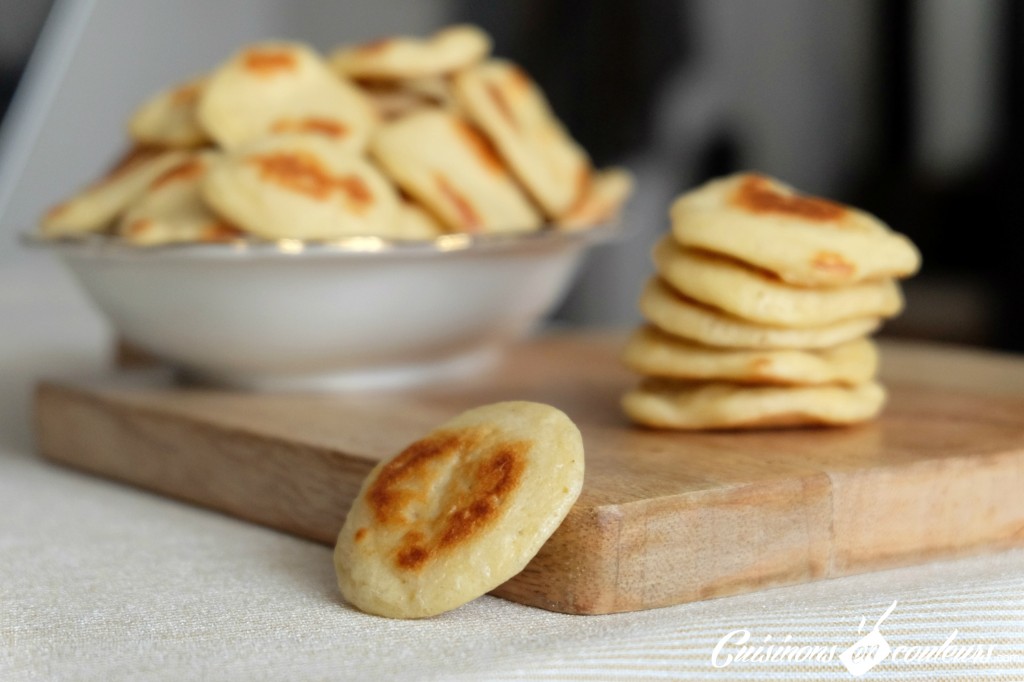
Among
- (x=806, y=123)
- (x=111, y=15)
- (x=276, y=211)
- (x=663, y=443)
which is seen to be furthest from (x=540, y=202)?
(x=111, y=15)

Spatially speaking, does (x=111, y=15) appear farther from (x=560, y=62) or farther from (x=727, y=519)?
(x=727, y=519)

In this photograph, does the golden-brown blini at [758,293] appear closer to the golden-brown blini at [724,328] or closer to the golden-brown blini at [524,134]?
the golden-brown blini at [724,328]

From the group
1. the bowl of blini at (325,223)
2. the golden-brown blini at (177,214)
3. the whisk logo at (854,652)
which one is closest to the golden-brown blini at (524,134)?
the bowl of blini at (325,223)

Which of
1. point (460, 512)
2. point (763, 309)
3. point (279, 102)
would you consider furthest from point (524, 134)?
point (460, 512)

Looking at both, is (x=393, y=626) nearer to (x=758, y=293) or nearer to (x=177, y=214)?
(x=758, y=293)

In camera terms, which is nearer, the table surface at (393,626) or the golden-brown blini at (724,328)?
the table surface at (393,626)

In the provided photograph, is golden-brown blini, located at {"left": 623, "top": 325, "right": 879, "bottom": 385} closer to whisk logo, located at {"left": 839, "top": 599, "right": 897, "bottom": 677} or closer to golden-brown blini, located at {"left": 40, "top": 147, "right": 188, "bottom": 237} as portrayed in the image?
whisk logo, located at {"left": 839, "top": 599, "right": 897, "bottom": 677}
